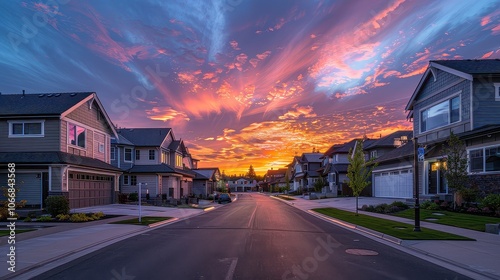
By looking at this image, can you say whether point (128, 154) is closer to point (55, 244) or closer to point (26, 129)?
point (26, 129)

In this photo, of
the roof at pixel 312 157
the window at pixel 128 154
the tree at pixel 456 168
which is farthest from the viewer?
the roof at pixel 312 157

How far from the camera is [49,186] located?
25.3m

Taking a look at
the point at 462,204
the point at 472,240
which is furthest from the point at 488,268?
the point at 462,204

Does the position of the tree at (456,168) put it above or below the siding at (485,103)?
below

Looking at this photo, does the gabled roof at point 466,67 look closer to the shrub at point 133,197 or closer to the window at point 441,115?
the window at point 441,115

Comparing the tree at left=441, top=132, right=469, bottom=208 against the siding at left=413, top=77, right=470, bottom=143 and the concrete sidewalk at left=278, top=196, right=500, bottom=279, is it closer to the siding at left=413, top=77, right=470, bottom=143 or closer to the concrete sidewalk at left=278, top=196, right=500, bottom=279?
the siding at left=413, top=77, right=470, bottom=143

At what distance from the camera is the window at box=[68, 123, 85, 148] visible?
2839cm

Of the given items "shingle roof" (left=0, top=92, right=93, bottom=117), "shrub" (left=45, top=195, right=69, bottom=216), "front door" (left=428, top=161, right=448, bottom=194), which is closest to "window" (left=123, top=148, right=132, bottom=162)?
"shingle roof" (left=0, top=92, right=93, bottom=117)

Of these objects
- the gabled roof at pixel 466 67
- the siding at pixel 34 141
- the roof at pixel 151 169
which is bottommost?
the roof at pixel 151 169

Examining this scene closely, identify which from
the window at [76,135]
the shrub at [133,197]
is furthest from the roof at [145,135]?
the window at [76,135]

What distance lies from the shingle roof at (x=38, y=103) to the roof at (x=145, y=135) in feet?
47.2

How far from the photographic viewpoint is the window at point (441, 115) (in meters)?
25.9

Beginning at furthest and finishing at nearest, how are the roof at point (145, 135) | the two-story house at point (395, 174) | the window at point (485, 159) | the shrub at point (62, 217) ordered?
1. the roof at point (145, 135)
2. the two-story house at point (395, 174)
3. the shrub at point (62, 217)
4. the window at point (485, 159)

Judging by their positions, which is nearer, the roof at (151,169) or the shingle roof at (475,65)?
the shingle roof at (475,65)
